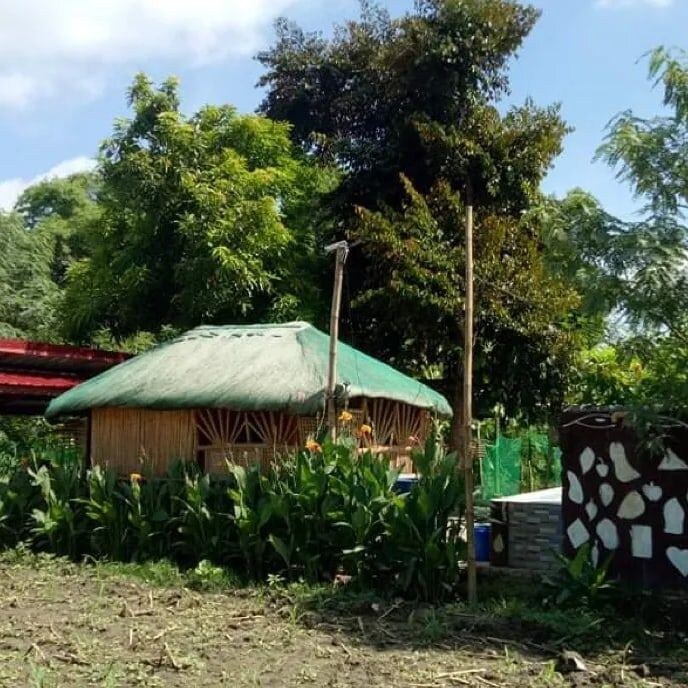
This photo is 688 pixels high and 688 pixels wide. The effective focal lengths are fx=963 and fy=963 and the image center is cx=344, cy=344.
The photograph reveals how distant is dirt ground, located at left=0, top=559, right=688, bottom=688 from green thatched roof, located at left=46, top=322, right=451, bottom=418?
2745 mm

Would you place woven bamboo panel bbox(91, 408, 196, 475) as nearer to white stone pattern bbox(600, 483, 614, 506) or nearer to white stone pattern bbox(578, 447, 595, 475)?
white stone pattern bbox(578, 447, 595, 475)

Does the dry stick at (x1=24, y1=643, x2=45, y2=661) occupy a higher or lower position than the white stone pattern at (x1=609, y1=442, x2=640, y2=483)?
lower

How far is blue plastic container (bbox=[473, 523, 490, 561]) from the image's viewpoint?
333 inches

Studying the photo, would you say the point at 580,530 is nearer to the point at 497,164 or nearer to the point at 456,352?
the point at 456,352

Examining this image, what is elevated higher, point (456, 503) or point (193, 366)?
point (193, 366)

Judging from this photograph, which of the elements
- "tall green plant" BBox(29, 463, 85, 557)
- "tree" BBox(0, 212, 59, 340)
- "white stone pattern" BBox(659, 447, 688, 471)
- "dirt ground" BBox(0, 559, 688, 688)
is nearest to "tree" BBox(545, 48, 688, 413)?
"white stone pattern" BBox(659, 447, 688, 471)

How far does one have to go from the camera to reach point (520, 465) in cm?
1762

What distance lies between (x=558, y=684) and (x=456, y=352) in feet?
31.9

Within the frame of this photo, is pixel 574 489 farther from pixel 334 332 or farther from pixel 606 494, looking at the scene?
pixel 334 332

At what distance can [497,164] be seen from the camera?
49.4 feet

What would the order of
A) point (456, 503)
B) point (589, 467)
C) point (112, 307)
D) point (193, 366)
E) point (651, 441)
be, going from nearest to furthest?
1. point (651, 441)
2. point (589, 467)
3. point (456, 503)
4. point (193, 366)
5. point (112, 307)

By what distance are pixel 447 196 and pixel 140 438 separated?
6045 mm

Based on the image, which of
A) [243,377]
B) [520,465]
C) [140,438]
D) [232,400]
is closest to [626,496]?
[232,400]

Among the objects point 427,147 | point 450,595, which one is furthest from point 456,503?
point 427,147
